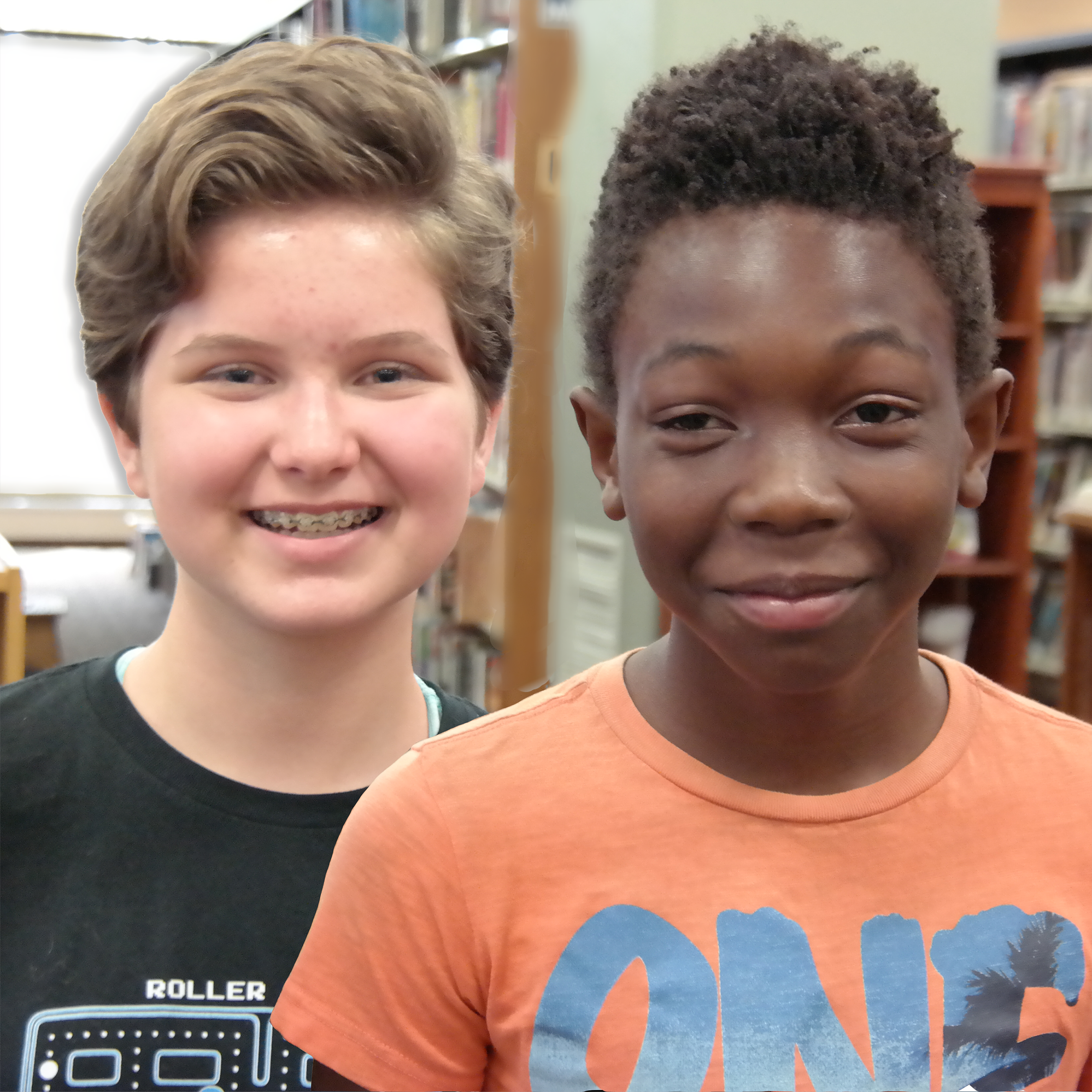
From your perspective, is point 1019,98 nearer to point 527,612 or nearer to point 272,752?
point 527,612

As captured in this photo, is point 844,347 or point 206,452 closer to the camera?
point 844,347

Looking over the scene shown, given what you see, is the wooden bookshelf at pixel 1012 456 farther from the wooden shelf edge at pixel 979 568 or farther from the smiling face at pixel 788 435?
the smiling face at pixel 788 435

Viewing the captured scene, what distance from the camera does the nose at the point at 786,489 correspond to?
1.88 ft

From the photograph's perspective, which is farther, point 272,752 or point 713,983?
point 272,752

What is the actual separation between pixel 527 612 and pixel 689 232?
0.44 metres

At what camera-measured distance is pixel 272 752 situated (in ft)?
2.65

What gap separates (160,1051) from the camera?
0.72 meters

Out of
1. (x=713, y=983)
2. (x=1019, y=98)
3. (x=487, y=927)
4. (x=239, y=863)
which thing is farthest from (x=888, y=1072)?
(x=1019, y=98)

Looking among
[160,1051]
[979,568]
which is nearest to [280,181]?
[160,1051]

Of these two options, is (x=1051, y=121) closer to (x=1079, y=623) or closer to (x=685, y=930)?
(x=1079, y=623)

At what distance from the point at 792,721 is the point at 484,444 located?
279mm

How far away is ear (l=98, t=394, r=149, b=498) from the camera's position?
2.56ft

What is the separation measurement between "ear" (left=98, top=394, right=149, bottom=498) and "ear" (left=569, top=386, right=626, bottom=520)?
29 cm

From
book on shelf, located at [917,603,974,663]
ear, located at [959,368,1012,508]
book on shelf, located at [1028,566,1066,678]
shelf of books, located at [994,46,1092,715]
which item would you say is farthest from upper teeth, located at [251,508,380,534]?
shelf of books, located at [994,46,1092,715]
